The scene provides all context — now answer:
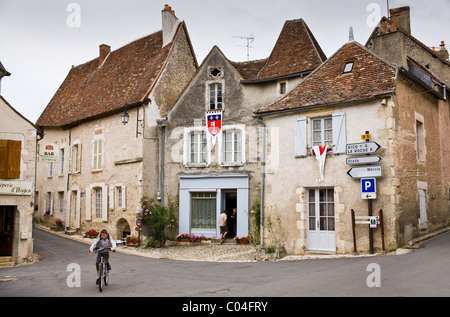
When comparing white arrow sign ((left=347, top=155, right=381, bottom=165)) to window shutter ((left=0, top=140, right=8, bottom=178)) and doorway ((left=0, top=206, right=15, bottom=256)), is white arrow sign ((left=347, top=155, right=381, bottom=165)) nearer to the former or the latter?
window shutter ((left=0, top=140, right=8, bottom=178))

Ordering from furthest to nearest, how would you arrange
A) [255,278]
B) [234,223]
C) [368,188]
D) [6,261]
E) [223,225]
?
[234,223], [223,225], [6,261], [368,188], [255,278]

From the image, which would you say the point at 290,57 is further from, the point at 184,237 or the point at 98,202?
the point at 98,202

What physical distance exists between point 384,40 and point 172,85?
373 inches

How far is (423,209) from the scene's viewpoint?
13930mm

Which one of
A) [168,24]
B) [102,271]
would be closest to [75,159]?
[168,24]

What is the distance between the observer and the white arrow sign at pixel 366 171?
1187cm

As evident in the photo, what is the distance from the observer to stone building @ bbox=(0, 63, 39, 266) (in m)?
13.8

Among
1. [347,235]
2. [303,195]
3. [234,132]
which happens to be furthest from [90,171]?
[347,235]

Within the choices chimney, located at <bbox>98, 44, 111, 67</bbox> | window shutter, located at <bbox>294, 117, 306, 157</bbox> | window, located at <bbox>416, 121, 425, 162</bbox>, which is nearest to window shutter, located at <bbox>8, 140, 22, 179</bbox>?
window shutter, located at <bbox>294, 117, 306, 157</bbox>

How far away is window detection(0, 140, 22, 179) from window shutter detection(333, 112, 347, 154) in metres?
9.79

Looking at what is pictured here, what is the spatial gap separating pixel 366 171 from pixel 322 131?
1980 millimetres

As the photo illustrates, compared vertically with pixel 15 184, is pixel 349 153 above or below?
above

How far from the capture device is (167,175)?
18875 mm
